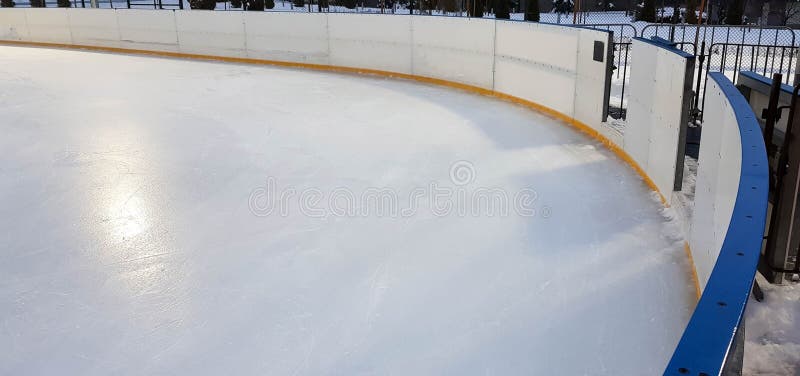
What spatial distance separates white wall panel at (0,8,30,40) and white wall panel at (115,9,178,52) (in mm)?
4305

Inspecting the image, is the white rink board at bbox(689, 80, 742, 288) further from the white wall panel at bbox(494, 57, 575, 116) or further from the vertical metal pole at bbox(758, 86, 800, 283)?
the white wall panel at bbox(494, 57, 575, 116)

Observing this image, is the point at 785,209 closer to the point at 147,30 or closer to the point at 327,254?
the point at 327,254

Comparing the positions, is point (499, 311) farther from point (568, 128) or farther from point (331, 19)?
point (331, 19)

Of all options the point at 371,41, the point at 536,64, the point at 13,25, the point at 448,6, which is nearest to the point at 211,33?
the point at 371,41

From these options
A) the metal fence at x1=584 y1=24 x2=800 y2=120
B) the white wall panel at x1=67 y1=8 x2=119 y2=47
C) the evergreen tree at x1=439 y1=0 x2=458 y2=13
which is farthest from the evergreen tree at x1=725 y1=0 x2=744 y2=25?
the white wall panel at x1=67 y1=8 x2=119 y2=47

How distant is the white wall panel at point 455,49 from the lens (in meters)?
10.5

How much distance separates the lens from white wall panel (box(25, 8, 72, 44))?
18688 millimetres

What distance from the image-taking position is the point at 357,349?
3.37m

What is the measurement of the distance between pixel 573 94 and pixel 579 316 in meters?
5.12

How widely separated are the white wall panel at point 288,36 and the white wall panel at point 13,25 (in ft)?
29.8

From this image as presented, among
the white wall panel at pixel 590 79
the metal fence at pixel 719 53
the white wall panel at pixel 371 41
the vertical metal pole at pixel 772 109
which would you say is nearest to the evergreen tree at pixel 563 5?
the metal fence at pixel 719 53

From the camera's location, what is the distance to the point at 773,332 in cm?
345

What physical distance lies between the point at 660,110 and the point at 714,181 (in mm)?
2128

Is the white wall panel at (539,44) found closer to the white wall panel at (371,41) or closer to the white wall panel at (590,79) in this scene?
the white wall panel at (590,79)
